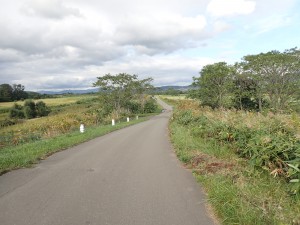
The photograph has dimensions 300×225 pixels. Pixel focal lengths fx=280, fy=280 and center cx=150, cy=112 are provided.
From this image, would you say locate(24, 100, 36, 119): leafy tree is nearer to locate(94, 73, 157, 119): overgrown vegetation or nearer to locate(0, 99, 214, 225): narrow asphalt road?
locate(94, 73, 157, 119): overgrown vegetation

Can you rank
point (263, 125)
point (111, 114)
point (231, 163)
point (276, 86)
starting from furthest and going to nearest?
point (111, 114), point (276, 86), point (263, 125), point (231, 163)

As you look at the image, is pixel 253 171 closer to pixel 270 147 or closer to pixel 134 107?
pixel 270 147

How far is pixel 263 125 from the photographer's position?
9422mm

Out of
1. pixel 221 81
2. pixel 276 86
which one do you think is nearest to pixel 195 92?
pixel 221 81

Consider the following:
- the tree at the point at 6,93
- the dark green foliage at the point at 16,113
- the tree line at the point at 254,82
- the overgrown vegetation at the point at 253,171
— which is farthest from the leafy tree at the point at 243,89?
the tree at the point at 6,93

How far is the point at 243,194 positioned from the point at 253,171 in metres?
1.60

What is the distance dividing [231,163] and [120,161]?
374cm

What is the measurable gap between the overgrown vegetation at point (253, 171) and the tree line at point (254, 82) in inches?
1068

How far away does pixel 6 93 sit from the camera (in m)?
99.4

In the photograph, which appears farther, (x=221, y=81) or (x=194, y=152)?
(x=221, y=81)

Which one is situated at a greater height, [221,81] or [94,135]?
[221,81]

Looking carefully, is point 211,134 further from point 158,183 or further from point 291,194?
point 291,194

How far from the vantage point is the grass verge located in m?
4.48

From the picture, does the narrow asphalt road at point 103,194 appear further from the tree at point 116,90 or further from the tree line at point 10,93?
the tree line at point 10,93
